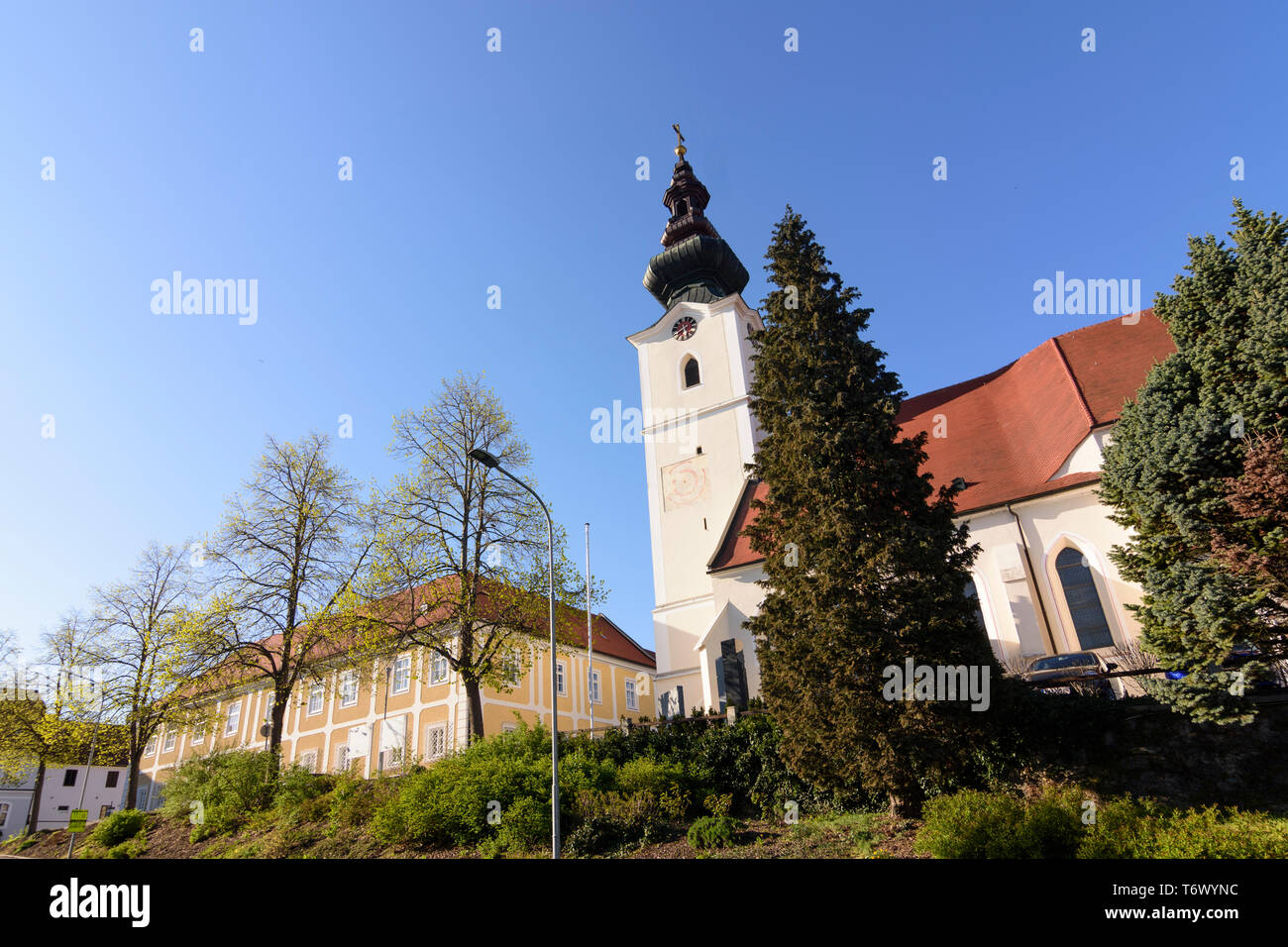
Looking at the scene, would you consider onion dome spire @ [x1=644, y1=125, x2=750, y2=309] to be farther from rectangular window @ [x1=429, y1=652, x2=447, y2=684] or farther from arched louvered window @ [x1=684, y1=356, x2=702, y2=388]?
rectangular window @ [x1=429, y1=652, x2=447, y2=684]

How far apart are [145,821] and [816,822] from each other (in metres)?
22.1

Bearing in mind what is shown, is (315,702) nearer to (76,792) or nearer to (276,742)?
(276,742)

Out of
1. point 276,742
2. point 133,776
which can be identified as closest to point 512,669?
point 276,742

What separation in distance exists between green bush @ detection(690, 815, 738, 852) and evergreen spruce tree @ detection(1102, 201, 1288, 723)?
815 cm

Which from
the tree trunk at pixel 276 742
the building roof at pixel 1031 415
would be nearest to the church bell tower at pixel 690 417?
the building roof at pixel 1031 415


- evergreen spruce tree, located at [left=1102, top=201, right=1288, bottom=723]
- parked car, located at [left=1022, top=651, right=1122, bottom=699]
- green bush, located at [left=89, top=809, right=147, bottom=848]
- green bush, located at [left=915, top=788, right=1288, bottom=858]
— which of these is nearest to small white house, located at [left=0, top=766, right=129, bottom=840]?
green bush, located at [left=89, top=809, right=147, bottom=848]

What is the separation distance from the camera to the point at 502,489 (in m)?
25.1

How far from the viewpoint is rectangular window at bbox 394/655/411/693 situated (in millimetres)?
33906

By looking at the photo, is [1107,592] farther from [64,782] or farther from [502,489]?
[64,782]

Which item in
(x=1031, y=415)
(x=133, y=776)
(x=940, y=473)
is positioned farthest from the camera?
(x=133, y=776)

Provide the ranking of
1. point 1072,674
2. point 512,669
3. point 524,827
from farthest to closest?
1. point 512,669
2. point 1072,674
3. point 524,827

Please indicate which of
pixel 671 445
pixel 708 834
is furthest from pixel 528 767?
pixel 671 445

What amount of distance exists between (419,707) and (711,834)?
22499mm

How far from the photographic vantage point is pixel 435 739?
104ft
